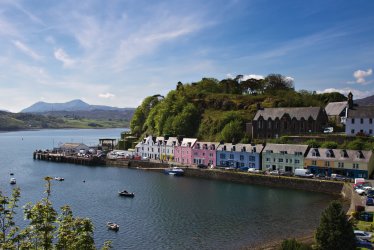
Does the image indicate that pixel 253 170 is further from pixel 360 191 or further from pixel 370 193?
pixel 370 193

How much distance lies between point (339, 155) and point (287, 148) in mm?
10610

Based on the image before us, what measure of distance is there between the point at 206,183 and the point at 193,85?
89.6 m

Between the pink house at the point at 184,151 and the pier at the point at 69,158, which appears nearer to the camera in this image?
the pink house at the point at 184,151

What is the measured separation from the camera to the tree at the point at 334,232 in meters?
29.8

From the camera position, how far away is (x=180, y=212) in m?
52.5

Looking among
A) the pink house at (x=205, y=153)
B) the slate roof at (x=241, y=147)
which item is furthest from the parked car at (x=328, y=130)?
the pink house at (x=205, y=153)

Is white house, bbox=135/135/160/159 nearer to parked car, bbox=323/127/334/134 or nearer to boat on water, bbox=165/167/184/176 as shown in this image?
boat on water, bbox=165/167/184/176

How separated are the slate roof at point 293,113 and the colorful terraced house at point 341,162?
20542 mm

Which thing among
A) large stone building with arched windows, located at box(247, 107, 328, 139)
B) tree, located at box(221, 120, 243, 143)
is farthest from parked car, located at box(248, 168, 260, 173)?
tree, located at box(221, 120, 243, 143)

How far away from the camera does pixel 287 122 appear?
307 ft

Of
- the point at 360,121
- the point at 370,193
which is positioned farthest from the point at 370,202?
the point at 360,121

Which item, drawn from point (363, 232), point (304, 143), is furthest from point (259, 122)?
point (363, 232)

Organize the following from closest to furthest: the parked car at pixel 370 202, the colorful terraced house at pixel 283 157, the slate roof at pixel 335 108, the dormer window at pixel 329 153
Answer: the parked car at pixel 370 202 < the dormer window at pixel 329 153 < the colorful terraced house at pixel 283 157 < the slate roof at pixel 335 108

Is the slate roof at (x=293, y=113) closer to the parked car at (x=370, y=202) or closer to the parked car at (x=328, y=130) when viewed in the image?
the parked car at (x=328, y=130)
